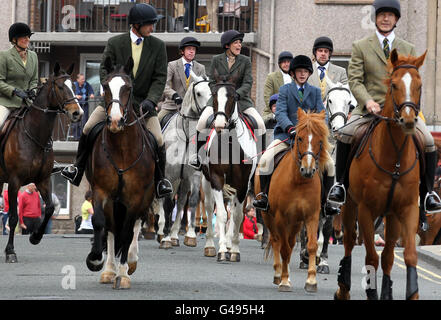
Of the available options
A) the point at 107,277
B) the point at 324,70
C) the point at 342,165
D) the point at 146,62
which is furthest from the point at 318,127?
the point at 324,70

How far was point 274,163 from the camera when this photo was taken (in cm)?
1576

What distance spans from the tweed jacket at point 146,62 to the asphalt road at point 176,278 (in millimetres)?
2493

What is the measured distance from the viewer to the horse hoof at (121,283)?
13.9 metres

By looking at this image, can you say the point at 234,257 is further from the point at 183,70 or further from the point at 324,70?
the point at 183,70

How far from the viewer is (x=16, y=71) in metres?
19.5

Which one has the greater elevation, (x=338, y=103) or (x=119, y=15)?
(x=119, y=15)

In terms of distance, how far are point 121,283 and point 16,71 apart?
6721 mm

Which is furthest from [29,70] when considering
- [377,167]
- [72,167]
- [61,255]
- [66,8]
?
[66,8]

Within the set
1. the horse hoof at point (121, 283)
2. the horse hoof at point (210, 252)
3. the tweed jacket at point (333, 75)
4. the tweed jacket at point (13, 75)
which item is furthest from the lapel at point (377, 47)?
the tweed jacket at point (13, 75)

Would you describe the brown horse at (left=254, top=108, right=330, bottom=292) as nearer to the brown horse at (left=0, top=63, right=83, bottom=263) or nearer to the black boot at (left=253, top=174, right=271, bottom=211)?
the black boot at (left=253, top=174, right=271, bottom=211)

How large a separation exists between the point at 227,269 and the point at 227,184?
2.44 m

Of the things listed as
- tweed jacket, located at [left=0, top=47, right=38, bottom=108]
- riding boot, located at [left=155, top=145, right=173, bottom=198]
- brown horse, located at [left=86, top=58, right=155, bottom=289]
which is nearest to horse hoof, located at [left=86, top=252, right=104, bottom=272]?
brown horse, located at [left=86, top=58, right=155, bottom=289]

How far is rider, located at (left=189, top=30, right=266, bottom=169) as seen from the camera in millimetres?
19297
